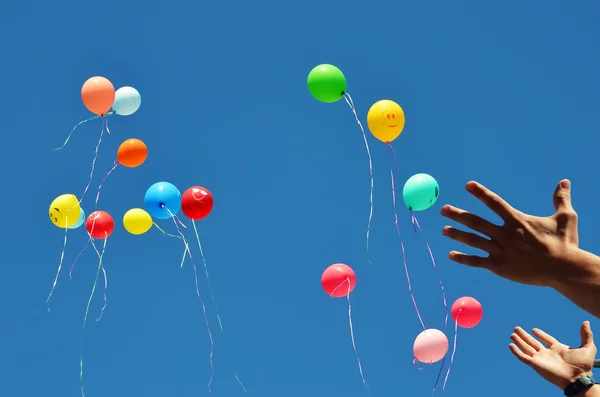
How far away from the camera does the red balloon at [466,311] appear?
9.48 meters

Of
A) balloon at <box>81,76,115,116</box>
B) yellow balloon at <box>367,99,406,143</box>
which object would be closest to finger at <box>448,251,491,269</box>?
yellow balloon at <box>367,99,406,143</box>

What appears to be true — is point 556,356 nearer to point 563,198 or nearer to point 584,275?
point 584,275

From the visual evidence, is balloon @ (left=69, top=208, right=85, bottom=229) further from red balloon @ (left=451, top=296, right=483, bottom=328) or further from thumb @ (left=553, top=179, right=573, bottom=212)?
thumb @ (left=553, top=179, right=573, bottom=212)

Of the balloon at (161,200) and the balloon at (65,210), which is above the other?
the balloon at (65,210)

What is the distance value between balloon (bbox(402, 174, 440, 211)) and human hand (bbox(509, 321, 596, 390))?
18.5ft

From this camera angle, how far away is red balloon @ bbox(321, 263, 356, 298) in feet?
30.4

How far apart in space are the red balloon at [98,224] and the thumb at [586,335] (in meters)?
8.13

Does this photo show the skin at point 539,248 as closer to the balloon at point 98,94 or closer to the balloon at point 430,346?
the balloon at point 430,346

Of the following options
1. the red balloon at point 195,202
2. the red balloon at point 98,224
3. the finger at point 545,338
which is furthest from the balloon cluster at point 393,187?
the finger at point 545,338

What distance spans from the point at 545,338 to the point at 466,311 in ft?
22.1

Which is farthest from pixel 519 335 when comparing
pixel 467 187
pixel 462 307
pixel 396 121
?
pixel 462 307

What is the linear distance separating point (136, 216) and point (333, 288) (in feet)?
9.34

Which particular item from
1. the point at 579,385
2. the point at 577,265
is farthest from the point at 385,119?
the point at 577,265

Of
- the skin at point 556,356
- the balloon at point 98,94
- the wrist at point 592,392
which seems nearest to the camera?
the wrist at point 592,392
